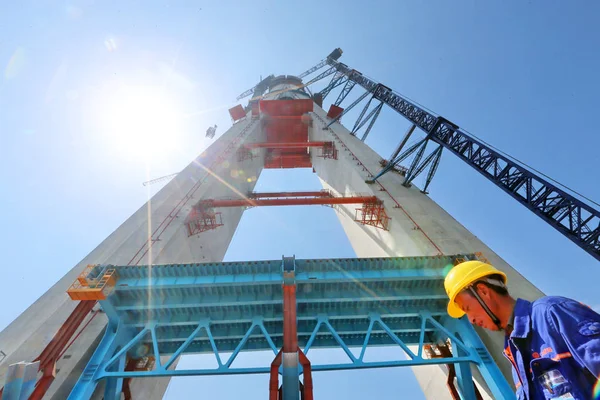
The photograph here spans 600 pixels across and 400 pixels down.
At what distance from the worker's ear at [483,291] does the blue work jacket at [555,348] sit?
1.07 ft

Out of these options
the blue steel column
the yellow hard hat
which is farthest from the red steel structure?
the yellow hard hat

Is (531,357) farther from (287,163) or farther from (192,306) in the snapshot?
(287,163)

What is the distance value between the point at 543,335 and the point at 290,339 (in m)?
4.74

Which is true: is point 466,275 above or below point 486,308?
above

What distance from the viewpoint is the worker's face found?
297 centimetres

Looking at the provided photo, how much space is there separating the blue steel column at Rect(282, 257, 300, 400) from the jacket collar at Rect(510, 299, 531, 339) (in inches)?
164

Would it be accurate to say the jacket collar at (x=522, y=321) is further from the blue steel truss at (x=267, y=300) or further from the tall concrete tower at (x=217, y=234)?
the tall concrete tower at (x=217, y=234)

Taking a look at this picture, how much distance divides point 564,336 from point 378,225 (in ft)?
43.0

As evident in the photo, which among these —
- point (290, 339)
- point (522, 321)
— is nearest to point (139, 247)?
point (290, 339)

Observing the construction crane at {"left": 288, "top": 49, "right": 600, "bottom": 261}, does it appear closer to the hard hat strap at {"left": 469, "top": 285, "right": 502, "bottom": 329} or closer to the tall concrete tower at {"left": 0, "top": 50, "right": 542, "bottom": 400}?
the tall concrete tower at {"left": 0, "top": 50, "right": 542, "bottom": 400}

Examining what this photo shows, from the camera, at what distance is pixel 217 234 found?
1827cm

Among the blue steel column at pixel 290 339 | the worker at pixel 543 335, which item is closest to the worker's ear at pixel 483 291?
the worker at pixel 543 335

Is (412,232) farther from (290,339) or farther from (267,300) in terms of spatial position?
(290,339)

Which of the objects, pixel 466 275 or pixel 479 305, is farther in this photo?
pixel 466 275
